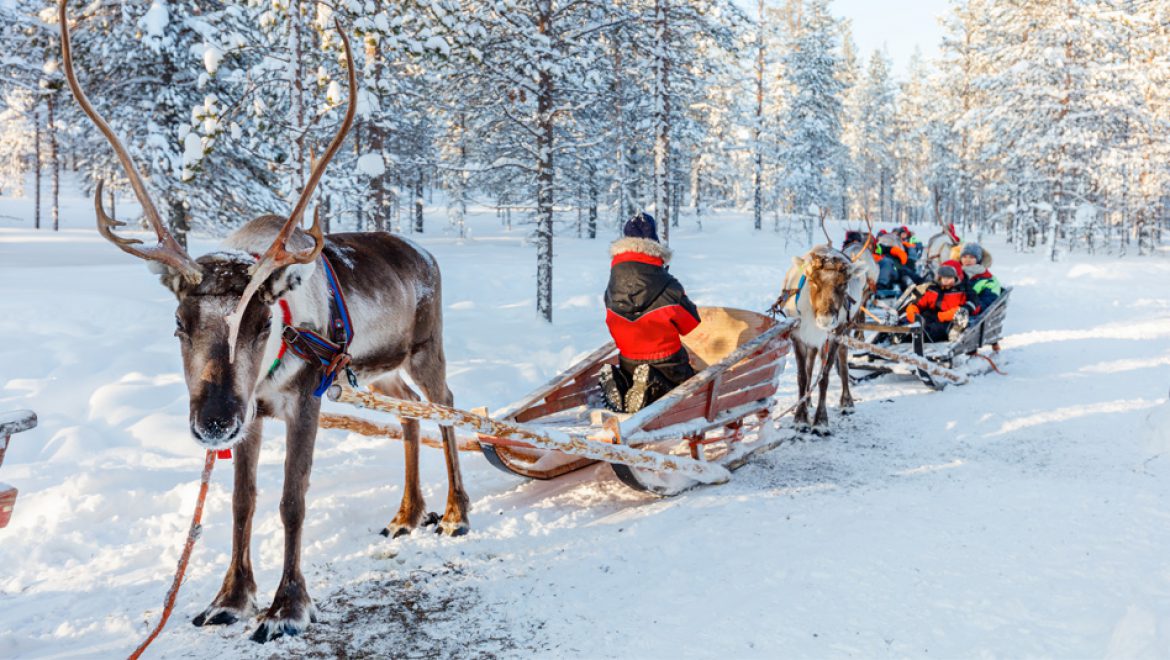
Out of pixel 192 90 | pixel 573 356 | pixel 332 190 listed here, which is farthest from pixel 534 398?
pixel 192 90

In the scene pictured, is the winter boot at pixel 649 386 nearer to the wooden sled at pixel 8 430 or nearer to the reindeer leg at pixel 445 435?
the reindeer leg at pixel 445 435

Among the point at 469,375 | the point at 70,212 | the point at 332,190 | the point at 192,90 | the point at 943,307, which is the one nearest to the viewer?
the point at 469,375

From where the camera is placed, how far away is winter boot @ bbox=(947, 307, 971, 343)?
10.5 m

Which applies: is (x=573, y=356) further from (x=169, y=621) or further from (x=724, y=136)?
(x=724, y=136)

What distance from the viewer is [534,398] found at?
5.93 meters

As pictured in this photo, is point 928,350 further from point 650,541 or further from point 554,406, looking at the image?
point 650,541

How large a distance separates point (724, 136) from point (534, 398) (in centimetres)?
4077

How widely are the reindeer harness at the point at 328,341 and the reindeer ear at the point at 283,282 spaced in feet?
0.64

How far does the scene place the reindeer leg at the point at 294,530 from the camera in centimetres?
353

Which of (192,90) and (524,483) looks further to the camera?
(192,90)

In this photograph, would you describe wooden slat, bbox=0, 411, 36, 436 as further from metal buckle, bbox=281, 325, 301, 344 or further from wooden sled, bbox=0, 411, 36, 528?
metal buckle, bbox=281, 325, 301, 344

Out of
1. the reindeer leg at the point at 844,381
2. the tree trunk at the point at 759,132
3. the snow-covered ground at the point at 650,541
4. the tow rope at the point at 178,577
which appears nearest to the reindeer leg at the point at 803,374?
the snow-covered ground at the point at 650,541

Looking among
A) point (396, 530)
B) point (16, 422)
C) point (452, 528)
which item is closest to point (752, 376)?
point (452, 528)

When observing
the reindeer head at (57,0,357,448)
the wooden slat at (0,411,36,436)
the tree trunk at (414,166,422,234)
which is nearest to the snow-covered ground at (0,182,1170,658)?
the reindeer head at (57,0,357,448)
